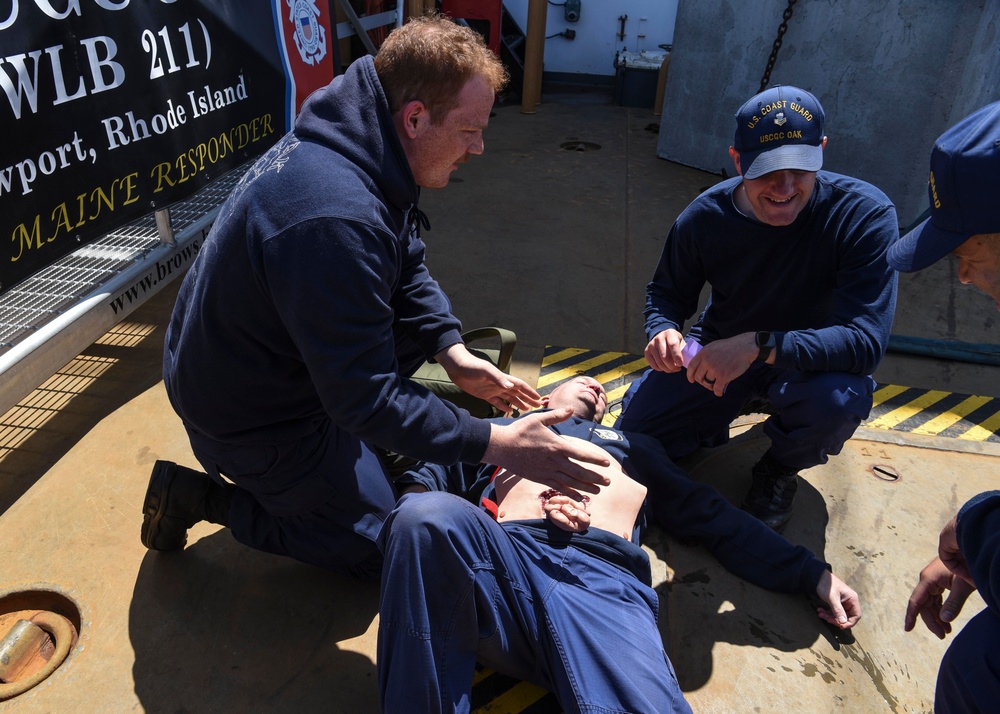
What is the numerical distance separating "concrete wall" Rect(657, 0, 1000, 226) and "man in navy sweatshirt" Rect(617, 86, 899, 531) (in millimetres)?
3643

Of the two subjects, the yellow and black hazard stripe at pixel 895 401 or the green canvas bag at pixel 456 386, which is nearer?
the green canvas bag at pixel 456 386

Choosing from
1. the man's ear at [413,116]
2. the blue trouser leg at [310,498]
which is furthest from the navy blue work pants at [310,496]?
the man's ear at [413,116]

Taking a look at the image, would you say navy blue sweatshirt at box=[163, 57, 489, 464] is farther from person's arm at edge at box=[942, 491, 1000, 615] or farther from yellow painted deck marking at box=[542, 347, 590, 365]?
yellow painted deck marking at box=[542, 347, 590, 365]

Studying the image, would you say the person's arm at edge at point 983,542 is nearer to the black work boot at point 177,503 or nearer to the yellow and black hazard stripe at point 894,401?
the yellow and black hazard stripe at point 894,401

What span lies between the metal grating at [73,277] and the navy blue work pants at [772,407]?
2.74 meters

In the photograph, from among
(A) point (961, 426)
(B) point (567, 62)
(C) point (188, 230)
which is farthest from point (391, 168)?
(B) point (567, 62)

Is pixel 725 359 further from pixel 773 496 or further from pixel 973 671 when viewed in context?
pixel 973 671

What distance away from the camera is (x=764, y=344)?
2768mm

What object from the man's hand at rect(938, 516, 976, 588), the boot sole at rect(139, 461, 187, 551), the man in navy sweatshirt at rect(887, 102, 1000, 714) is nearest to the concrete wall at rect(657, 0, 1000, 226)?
the man in navy sweatshirt at rect(887, 102, 1000, 714)

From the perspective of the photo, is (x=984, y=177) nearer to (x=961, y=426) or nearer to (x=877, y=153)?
(x=961, y=426)

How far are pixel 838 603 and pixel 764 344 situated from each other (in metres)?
0.95

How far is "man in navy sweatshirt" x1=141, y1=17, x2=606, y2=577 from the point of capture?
6.41 feet

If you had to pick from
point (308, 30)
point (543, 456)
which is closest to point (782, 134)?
point (543, 456)

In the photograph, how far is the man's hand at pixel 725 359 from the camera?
2766 mm
